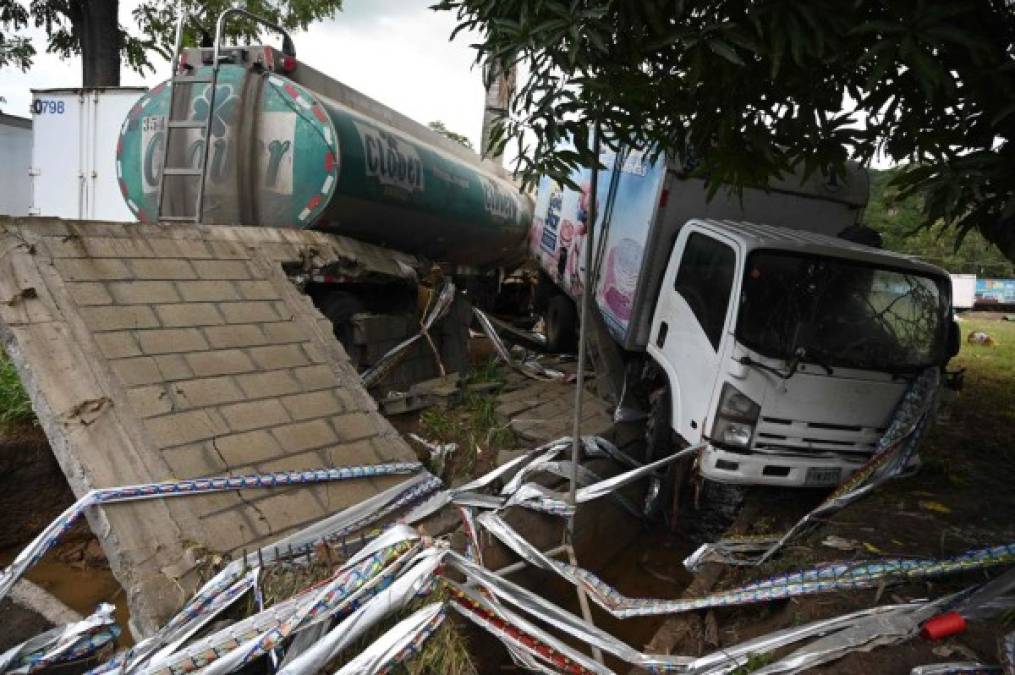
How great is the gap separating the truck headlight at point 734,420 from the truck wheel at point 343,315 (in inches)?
123

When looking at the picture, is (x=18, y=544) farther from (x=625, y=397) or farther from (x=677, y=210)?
(x=677, y=210)

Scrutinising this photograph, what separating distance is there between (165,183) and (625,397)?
4457 millimetres

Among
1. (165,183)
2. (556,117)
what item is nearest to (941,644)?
(556,117)

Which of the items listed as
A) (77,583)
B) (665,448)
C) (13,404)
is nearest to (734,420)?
(665,448)

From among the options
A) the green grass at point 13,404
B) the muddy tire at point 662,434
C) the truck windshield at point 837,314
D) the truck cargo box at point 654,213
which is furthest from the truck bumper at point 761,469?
the green grass at point 13,404

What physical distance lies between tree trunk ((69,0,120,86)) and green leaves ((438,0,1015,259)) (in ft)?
32.2

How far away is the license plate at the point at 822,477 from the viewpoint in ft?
15.4

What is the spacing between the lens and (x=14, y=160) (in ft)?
38.2

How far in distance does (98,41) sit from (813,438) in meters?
11.3

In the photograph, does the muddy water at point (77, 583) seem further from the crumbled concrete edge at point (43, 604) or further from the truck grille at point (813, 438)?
the truck grille at point (813, 438)

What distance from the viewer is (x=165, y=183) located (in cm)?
582

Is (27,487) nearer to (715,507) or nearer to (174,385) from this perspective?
(174,385)

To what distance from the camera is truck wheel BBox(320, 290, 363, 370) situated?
5.96 m

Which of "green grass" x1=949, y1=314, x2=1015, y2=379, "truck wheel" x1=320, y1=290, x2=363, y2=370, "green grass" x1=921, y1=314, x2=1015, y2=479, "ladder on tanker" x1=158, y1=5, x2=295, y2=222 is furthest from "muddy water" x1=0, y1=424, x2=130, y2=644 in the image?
"green grass" x1=949, y1=314, x2=1015, y2=379
